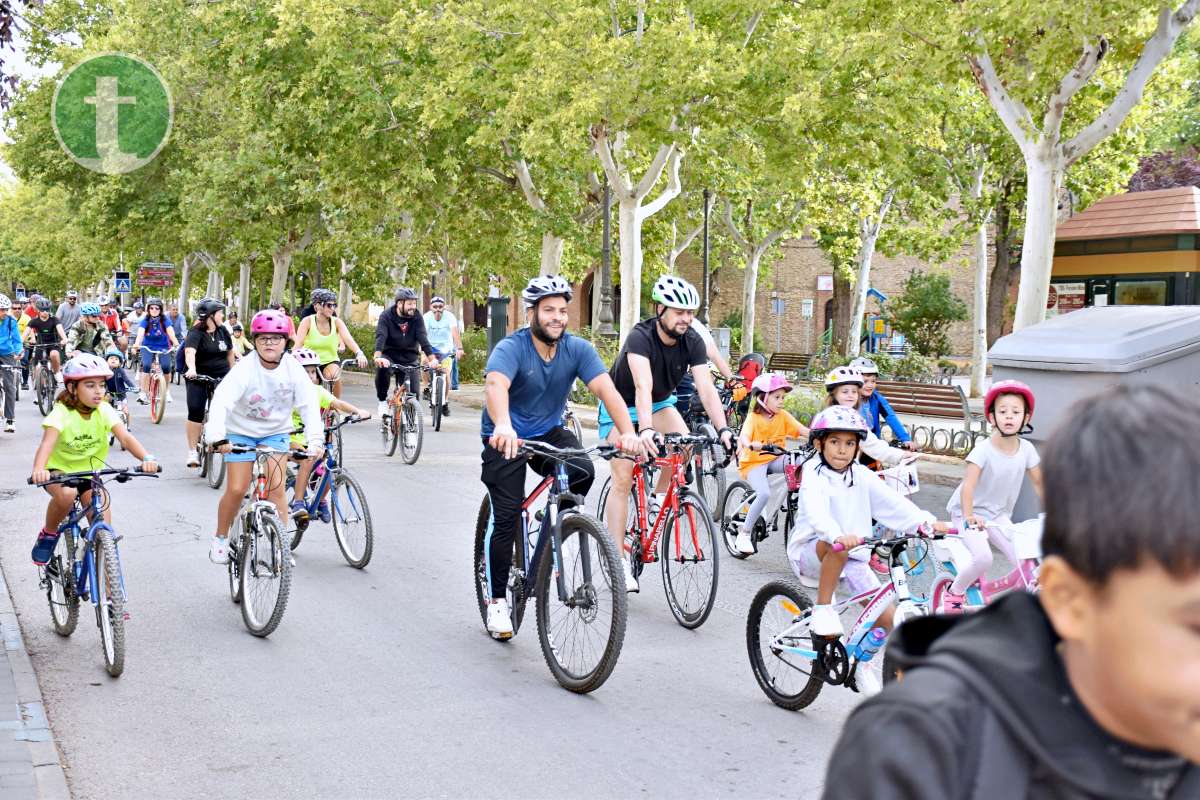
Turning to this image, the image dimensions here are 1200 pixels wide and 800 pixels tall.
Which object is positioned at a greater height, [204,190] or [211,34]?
[211,34]

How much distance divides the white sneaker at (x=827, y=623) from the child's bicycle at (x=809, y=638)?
0.05 meters

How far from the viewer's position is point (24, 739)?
17.7 feet

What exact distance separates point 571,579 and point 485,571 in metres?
0.98

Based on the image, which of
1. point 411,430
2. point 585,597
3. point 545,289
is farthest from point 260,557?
point 411,430

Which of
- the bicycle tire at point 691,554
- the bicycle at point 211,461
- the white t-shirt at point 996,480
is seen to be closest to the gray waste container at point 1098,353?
the white t-shirt at point 996,480

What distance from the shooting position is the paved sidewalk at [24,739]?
4.84 metres

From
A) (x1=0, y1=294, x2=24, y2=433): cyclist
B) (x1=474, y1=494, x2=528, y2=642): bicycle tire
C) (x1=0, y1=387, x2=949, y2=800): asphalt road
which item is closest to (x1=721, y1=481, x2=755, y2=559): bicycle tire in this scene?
(x1=0, y1=387, x2=949, y2=800): asphalt road

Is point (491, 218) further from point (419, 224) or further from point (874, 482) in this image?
point (874, 482)

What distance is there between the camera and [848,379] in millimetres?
8656

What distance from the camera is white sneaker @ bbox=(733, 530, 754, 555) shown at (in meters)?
9.94

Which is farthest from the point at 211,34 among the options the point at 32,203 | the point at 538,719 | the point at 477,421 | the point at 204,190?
the point at 32,203

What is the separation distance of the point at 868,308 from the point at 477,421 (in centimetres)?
3653

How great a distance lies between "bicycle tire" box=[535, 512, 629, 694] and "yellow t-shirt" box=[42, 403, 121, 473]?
2.46 m

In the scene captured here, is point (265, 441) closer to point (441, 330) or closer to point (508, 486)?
point (508, 486)
